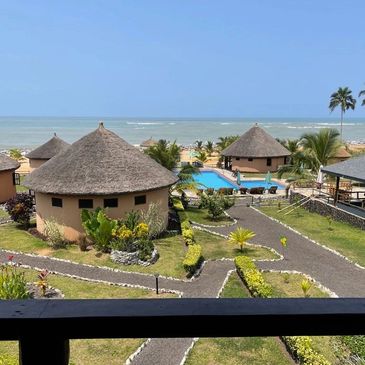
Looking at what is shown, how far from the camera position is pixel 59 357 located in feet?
4.61

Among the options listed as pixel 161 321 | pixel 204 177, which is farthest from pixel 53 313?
pixel 204 177

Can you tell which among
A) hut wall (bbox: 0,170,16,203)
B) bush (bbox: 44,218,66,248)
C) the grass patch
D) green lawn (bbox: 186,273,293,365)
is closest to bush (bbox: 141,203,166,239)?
the grass patch

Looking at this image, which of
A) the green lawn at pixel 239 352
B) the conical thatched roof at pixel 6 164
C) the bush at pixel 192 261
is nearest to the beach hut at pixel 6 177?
the conical thatched roof at pixel 6 164

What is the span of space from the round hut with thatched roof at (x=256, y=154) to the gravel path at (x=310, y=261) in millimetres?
21324

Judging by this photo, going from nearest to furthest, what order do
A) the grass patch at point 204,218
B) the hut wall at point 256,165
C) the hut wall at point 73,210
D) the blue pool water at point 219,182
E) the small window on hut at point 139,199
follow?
the hut wall at point 73,210, the small window on hut at point 139,199, the grass patch at point 204,218, the blue pool water at point 219,182, the hut wall at point 256,165

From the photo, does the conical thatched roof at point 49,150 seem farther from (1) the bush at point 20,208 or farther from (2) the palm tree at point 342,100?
(2) the palm tree at point 342,100

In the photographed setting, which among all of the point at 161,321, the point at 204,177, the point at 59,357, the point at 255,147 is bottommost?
the point at 204,177

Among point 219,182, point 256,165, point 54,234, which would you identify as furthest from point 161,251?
point 256,165

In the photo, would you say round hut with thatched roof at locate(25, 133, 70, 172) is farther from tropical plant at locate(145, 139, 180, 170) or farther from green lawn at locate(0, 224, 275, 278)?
green lawn at locate(0, 224, 275, 278)

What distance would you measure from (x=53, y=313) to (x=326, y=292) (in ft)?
43.5

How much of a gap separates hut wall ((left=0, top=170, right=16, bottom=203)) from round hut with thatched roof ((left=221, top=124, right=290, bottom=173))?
24.0m

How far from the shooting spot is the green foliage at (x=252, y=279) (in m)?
11.9

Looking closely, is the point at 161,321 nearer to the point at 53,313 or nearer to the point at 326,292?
the point at 53,313

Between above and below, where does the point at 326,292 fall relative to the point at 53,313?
below
